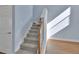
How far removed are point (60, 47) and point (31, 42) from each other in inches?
→ 20.1

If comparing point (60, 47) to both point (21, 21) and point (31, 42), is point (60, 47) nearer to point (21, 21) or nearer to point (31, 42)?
point (31, 42)

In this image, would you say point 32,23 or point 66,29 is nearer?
point 66,29

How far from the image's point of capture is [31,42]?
68.9 inches

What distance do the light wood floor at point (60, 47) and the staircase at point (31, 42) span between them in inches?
9.3

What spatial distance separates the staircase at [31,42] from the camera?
67.8 inches

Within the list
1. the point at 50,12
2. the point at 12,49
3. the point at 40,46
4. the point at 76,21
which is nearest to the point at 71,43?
the point at 76,21

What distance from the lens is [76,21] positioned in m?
1.63

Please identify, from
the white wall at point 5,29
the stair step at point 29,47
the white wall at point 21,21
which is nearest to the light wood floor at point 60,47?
the stair step at point 29,47

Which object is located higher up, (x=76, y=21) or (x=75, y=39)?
(x=76, y=21)

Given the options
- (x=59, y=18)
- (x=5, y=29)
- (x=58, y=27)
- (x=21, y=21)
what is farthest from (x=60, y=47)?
(x=5, y=29)

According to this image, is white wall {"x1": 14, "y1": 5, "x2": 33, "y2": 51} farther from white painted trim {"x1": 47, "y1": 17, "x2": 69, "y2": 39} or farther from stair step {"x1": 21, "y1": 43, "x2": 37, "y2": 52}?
white painted trim {"x1": 47, "y1": 17, "x2": 69, "y2": 39}

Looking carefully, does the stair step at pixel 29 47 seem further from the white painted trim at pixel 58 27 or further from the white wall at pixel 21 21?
the white painted trim at pixel 58 27
